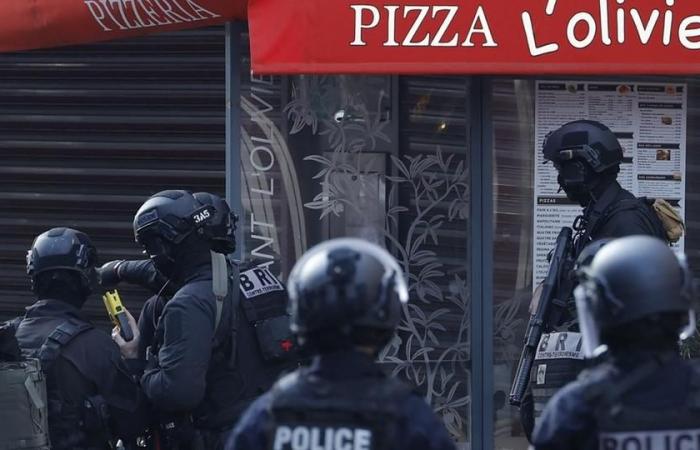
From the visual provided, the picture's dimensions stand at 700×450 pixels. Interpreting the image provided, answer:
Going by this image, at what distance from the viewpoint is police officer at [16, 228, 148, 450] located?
5.00 meters

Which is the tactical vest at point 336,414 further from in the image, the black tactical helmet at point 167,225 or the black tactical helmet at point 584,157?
the black tactical helmet at point 584,157

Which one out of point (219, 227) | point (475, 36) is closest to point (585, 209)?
point (475, 36)

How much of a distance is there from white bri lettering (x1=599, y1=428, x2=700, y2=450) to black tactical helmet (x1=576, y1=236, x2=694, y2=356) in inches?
9.9

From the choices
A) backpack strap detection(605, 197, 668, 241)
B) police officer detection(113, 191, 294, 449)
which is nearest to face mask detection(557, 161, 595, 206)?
backpack strap detection(605, 197, 668, 241)

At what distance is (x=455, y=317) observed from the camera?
6859 mm

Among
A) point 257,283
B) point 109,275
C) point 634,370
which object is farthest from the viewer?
point 109,275

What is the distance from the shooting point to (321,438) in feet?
10.5

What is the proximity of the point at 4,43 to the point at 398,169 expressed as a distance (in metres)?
2.02

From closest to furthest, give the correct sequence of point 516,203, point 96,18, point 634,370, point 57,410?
point 634,370
point 57,410
point 96,18
point 516,203

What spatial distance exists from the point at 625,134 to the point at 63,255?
2.86 m

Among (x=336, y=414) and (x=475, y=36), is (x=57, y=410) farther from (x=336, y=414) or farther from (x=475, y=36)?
(x=475, y=36)

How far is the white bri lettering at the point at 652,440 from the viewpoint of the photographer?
323cm

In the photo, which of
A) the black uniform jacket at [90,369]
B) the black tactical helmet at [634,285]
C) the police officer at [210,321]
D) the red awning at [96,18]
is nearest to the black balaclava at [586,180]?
the police officer at [210,321]

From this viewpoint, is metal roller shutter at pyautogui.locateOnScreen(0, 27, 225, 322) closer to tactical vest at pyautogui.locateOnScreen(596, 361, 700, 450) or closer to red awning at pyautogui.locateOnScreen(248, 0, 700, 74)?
red awning at pyautogui.locateOnScreen(248, 0, 700, 74)
